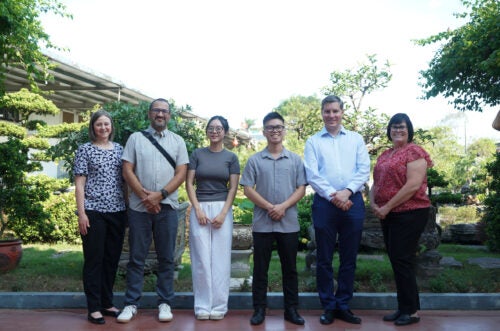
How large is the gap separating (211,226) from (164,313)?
849mm

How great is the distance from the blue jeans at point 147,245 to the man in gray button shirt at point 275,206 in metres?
0.75

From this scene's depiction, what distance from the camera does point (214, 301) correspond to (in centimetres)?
420

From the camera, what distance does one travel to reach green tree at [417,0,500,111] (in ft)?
35.8

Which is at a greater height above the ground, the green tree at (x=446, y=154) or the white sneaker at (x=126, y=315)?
the green tree at (x=446, y=154)

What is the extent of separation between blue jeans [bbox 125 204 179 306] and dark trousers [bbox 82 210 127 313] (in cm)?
13

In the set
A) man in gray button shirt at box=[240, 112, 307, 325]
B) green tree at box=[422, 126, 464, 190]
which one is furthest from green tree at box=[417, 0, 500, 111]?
green tree at box=[422, 126, 464, 190]

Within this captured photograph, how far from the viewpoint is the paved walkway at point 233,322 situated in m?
3.93

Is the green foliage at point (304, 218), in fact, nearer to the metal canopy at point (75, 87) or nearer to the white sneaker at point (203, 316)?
the white sneaker at point (203, 316)

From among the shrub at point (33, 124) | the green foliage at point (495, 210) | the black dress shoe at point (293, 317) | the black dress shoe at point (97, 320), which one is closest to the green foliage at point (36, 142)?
the shrub at point (33, 124)

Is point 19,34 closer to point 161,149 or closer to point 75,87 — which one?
point 161,149

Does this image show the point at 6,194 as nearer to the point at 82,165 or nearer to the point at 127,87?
the point at 82,165

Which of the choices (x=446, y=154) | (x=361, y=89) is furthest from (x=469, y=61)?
(x=446, y=154)

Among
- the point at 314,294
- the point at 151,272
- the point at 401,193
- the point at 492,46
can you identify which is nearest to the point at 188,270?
the point at 151,272

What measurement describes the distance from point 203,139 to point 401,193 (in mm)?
2762
